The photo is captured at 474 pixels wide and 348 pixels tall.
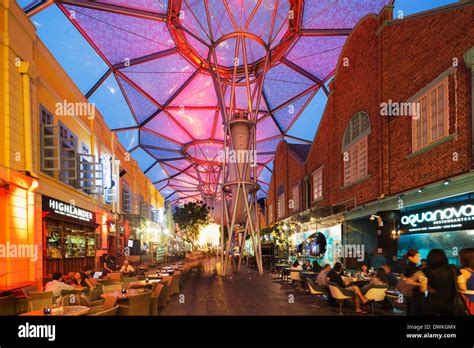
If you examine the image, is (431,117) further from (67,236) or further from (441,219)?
(67,236)

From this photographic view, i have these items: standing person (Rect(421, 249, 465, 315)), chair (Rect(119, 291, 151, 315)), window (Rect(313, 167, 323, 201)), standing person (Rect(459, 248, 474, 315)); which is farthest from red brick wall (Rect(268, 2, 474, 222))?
chair (Rect(119, 291, 151, 315))

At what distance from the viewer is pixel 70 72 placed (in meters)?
21.2

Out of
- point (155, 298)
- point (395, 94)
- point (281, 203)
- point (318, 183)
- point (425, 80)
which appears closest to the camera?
point (155, 298)

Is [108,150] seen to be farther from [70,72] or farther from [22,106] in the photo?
[22,106]

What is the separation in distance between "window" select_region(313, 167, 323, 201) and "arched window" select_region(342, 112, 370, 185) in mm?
3638

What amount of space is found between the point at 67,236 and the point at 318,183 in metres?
14.7

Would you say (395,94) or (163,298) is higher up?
(395,94)

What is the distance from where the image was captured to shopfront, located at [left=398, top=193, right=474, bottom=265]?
9.14m

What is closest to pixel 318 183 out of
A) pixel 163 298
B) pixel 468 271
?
pixel 163 298

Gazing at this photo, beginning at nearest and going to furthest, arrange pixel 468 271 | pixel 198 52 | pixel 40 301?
pixel 468 271 < pixel 40 301 < pixel 198 52

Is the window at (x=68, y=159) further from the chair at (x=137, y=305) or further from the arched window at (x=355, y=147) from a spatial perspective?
the arched window at (x=355, y=147)

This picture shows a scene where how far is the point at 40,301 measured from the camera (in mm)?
7637
